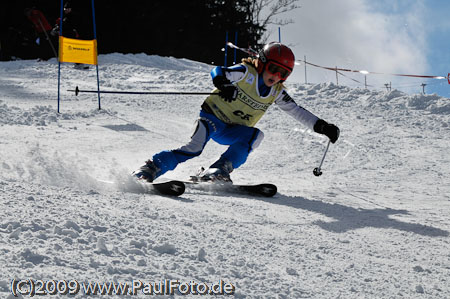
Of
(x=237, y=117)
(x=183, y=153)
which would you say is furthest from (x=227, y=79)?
(x=183, y=153)

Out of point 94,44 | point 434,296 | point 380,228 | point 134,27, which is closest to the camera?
point 434,296

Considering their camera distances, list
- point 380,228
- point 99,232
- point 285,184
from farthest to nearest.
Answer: point 285,184 → point 380,228 → point 99,232

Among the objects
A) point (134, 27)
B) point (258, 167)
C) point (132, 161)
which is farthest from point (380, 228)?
point (134, 27)

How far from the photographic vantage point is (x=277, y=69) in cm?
471

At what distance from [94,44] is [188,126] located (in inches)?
102

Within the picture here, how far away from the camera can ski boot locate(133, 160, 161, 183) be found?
4246 millimetres

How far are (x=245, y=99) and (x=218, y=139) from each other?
0.46 m

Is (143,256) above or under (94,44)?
under

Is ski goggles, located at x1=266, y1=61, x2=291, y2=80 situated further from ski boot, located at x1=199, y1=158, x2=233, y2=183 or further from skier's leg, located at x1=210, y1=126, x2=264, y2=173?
ski boot, located at x1=199, y1=158, x2=233, y2=183

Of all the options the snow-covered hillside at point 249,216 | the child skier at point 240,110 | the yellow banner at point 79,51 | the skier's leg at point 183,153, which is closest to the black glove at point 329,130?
the child skier at point 240,110

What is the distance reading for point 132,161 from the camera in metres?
6.27

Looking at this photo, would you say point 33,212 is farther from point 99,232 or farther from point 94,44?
point 94,44

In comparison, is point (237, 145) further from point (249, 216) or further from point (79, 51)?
point (79, 51)

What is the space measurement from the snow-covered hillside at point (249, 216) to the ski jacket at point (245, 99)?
0.75 m
